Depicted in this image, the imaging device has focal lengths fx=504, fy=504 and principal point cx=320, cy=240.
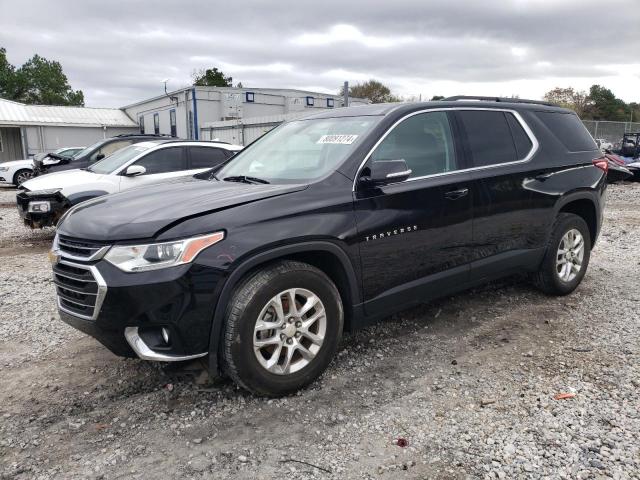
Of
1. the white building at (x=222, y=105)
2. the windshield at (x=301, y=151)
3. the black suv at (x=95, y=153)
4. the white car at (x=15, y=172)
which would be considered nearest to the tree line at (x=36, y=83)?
the white building at (x=222, y=105)

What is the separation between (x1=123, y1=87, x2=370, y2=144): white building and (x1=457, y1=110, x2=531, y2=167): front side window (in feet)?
64.7

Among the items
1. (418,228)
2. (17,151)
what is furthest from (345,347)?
Answer: (17,151)

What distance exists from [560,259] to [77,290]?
4.29 metres

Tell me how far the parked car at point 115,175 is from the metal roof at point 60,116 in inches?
1107

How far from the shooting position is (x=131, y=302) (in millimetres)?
2750

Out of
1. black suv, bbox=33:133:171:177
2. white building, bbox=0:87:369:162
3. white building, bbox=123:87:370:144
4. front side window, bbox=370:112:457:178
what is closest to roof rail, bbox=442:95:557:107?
front side window, bbox=370:112:457:178

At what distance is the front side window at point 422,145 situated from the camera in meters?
3.69

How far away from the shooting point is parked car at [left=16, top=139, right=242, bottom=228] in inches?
291

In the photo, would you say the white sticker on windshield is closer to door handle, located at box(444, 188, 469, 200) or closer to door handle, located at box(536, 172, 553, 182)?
door handle, located at box(444, 188, 469, 200)

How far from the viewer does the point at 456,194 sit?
3883 mm

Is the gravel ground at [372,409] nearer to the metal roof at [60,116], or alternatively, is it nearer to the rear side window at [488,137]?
the rear side window at [488,137]

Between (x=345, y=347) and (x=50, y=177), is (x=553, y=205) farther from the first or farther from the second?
(x=50, y=177)

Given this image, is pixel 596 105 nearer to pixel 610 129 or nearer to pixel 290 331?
pixel 610 129

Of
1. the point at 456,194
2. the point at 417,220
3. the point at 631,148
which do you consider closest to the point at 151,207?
the point at 417,220
